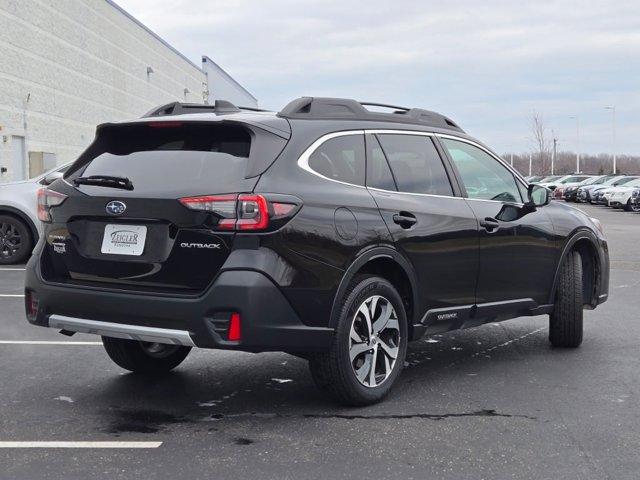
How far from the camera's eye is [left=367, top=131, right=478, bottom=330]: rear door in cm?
541

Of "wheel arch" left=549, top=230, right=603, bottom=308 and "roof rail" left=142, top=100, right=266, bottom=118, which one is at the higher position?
"roof rail" left=142, top=100, right=266, bottom=118

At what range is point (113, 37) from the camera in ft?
136

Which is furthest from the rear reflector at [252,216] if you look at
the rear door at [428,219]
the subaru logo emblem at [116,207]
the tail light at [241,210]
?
the rear door at [428,219]

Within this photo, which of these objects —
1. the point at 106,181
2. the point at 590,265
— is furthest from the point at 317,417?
the point at 590,265

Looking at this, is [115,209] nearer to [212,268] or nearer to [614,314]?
[212,268]

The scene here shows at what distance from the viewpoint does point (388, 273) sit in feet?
17.9

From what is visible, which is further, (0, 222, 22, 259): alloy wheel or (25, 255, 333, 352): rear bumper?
(0, 222, 22, 259): alloy wheel

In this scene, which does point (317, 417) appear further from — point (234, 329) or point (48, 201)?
point (48, 201)

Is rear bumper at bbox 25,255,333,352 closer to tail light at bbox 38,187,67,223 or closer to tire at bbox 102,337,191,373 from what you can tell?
tail light at bbox 38,187,67,223

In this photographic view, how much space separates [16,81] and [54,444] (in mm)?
26716

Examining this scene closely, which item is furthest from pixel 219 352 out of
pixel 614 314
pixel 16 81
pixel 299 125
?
pixel 16 81

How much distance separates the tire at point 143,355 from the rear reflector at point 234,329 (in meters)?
1.54

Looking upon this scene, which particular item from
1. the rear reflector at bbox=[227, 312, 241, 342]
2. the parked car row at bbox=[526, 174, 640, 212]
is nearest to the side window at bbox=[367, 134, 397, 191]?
the rear reflector at bbox=[227, 312, 241, 342]

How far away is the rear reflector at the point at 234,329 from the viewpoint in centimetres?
451
